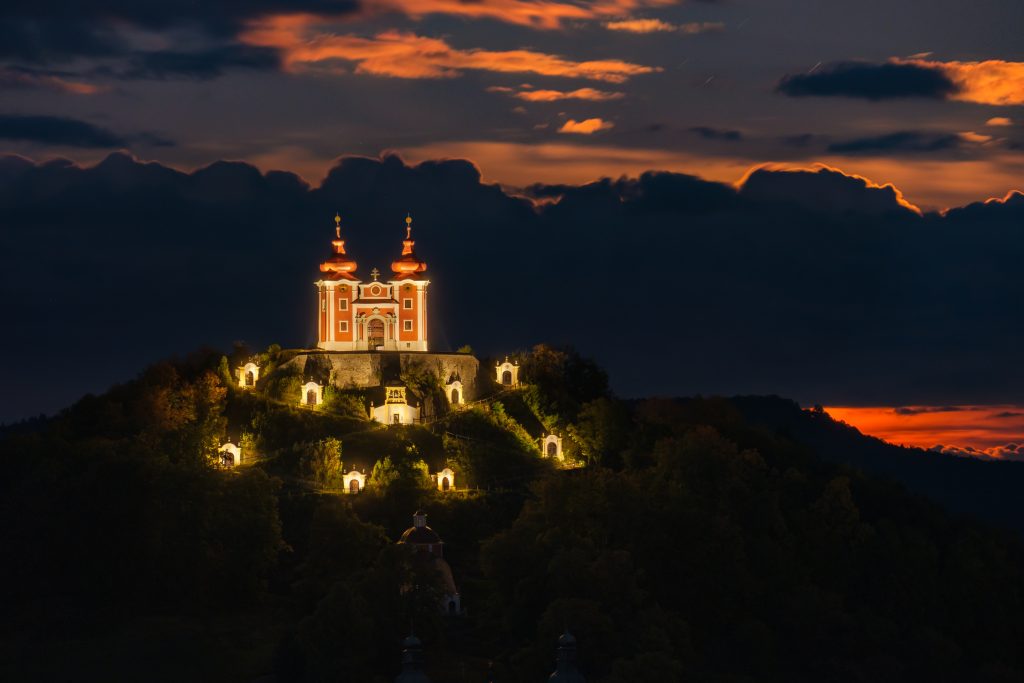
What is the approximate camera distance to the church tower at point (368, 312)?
174250mm

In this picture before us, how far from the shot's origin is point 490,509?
526 ft

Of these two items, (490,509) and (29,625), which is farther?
(490,509)

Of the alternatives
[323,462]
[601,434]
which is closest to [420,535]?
[323,462]

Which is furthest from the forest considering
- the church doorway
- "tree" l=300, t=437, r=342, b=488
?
the church doorway

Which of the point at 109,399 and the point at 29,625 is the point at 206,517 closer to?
the point at 29,625

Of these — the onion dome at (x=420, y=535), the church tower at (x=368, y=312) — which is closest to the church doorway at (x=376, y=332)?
the church tower at (x=368, y=312)

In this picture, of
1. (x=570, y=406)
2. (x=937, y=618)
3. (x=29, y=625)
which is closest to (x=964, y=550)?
(x=937, y=618)

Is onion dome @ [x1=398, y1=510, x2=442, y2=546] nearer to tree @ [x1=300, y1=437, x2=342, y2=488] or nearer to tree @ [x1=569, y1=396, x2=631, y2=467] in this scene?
tree @ [x1=300, y1=437, x2=342, y2=488]

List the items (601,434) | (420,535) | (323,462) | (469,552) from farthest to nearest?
(601,434)
(323,462)
(469,552)
(420,535)

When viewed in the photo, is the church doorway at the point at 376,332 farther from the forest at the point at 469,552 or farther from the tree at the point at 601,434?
the tree at the point at 601,434

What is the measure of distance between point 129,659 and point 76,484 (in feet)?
56.2

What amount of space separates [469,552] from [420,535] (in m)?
10.3

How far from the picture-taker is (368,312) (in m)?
175

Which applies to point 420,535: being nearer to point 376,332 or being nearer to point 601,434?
point 601,434
